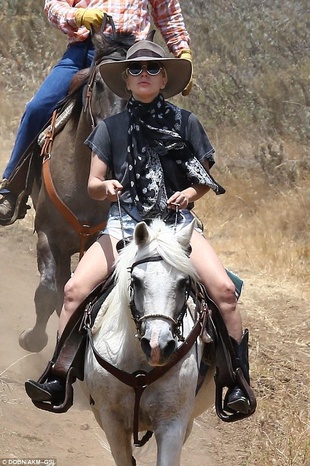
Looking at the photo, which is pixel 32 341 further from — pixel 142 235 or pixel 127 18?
pixel 142 235

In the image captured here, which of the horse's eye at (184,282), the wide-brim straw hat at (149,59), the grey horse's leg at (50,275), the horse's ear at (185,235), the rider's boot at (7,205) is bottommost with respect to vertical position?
the grey horse's leg at (50,275)

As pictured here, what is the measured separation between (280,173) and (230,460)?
16.5 ft

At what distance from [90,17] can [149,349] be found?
354 cm

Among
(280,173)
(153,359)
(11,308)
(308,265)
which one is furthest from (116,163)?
(280,173)

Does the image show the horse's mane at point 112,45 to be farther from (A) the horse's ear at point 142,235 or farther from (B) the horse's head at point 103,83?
(A) the horse's ear at point 142,235

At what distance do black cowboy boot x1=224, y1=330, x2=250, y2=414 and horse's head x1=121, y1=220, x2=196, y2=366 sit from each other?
72 cm

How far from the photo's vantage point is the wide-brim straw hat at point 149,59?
532 centimetres

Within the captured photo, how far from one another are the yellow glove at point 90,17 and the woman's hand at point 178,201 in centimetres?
249

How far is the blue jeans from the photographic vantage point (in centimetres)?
757

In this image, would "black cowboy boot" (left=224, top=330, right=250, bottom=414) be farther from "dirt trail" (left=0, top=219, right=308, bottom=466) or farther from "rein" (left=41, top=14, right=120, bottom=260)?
"rein" (left=41, top=14, right=120, bottom=260)

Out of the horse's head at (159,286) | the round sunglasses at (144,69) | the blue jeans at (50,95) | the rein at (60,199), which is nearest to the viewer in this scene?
the horse's head at (159,286)

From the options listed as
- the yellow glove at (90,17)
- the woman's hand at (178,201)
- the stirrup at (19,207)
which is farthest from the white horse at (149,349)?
the stirrup at (19,207)

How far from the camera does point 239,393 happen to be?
5070 millimetres

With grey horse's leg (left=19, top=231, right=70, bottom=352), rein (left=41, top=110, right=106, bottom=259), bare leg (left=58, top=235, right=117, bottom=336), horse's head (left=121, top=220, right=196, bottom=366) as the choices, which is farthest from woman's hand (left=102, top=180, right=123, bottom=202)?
grey horse's leg (left=19, top=231, right=70, bottom=352)
